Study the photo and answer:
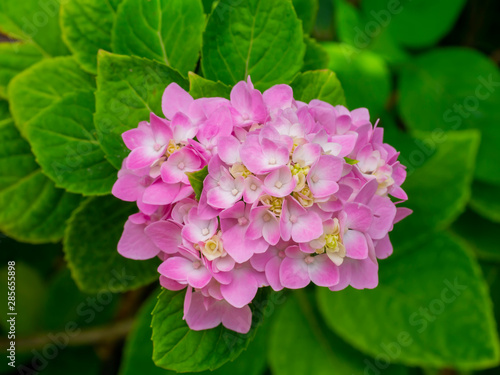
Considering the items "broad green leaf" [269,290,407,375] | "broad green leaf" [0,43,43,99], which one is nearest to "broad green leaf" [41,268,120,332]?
"broad green leaf" [269,290,407,375]

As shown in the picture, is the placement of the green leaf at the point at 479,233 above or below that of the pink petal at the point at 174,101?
below

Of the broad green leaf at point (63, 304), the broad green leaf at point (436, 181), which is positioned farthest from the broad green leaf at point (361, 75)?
the broad green leaf at point (63, 304)

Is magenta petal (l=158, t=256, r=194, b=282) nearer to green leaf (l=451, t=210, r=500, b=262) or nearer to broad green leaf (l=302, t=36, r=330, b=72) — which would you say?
broad green leaf (l=302, t=36, r=330, b=72)

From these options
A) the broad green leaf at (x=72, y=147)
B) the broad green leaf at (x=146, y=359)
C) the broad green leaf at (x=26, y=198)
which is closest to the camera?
the broad green leaf at (x=72, y=147)

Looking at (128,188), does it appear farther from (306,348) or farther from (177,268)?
(306,348)

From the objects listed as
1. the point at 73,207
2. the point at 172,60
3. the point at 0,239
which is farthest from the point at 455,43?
the point at 0,239

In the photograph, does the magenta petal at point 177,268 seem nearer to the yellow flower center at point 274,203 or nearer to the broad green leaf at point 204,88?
the yellow flower center at point 274,203

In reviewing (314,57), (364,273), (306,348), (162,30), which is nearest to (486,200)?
(306,348)
